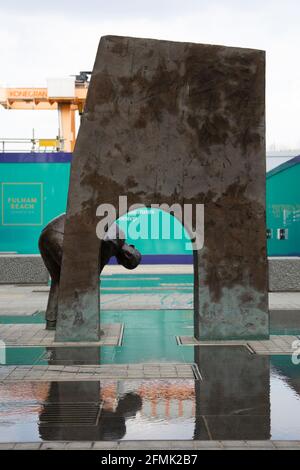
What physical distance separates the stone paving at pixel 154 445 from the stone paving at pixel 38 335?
4.16m

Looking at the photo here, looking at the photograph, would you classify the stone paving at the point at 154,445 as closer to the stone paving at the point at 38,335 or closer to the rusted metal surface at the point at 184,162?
the stone paving at the point at 38,335

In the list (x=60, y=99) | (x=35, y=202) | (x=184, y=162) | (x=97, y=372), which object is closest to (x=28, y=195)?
(x=35, y=202)

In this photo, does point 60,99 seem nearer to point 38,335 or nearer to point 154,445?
point 38,335

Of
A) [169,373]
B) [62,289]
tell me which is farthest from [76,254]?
[169,373]

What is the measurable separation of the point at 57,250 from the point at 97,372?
2.86m

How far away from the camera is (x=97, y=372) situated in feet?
24.3

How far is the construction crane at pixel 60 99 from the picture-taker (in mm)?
30953

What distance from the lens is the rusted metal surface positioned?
908 centimetres

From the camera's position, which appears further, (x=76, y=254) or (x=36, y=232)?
(x=36, y=232)

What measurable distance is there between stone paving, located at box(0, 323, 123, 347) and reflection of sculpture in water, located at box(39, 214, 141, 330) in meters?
0.37

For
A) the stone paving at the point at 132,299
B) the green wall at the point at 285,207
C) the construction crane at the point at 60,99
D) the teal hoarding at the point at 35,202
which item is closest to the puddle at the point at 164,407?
the stone paving at the point at 132,299

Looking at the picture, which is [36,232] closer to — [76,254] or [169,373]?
[76,254]
